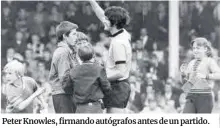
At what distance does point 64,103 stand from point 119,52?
2.06 feet

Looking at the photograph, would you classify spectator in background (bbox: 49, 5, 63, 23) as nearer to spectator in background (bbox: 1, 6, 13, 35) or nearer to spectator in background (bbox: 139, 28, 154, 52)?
spectator in background (bbox: 1, 6, 13, 35)

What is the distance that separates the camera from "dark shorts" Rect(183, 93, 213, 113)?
5.73 meters

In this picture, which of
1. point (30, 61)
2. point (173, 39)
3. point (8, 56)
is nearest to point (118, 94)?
point (30, 61)

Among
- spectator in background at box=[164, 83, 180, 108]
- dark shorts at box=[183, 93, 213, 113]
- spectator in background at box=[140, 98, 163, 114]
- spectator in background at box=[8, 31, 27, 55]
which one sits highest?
spectator in background at box=[8, 31, 27, 55]

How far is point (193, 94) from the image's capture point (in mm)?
5773

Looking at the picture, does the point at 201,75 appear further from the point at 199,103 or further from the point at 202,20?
the point at 202,20

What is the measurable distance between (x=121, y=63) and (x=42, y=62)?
3977 millimetres

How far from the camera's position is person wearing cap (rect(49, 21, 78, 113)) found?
5.09m

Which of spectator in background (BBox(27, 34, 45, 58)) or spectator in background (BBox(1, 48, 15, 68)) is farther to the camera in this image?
spectator in background (BBox(27, 34, 45, 58))

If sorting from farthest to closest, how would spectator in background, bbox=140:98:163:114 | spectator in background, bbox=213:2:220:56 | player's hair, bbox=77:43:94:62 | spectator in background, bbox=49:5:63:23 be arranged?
1. spectator in background, bbox=213:2:220:56
2. spectator in background, bbox=49:5:63:23
3. spectator in background, bbox=140:98:163:114
4. player's hair, bbox=77:43:94:62

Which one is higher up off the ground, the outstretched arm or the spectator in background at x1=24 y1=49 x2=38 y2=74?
the spectator in background at x1=24 y1=49 x2=38 y2=74

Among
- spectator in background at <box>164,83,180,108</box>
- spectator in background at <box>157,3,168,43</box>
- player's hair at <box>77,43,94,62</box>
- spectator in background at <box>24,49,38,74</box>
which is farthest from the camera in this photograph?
spectator in background at <box>157,3,168,43</box>

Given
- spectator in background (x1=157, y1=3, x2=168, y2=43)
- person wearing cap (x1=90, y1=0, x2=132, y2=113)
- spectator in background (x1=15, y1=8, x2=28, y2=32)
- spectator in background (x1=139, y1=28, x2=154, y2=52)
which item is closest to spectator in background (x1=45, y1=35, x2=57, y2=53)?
spectator in background (x1=15, y1=8, x2=28, y2=32)

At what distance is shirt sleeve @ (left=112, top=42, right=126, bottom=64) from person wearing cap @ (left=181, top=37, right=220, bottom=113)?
1.06m
